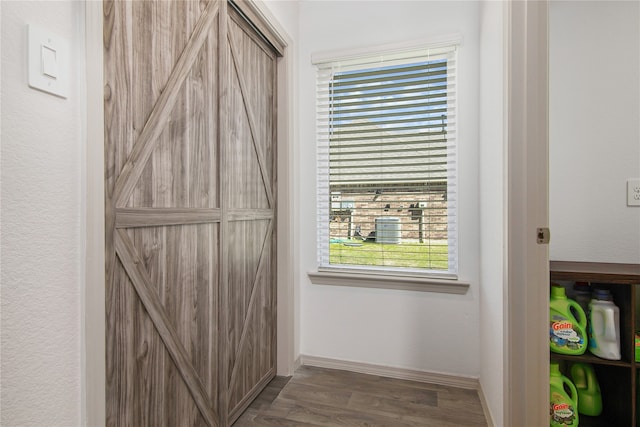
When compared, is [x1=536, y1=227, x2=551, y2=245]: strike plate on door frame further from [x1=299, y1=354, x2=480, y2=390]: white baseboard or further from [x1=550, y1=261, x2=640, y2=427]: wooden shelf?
[x1=299, y1=354, x2=480, y2=390]: white baseboard

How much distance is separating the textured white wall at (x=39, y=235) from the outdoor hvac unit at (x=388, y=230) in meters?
1.68

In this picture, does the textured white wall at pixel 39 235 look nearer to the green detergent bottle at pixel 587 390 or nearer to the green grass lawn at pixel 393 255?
the green grass lawn at pixel 393 255

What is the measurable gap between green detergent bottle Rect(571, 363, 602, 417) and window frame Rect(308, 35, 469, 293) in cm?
64

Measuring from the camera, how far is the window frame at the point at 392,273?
2.01 m

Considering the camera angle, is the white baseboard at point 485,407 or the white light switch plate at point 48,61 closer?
the white light switch plate at point 48,61

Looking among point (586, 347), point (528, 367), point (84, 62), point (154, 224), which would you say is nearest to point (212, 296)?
point (154, 224)

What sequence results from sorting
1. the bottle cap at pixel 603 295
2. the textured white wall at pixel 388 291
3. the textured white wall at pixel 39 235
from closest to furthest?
the textured white wall at pixel 39 235 < the bottle cap at pixel 603 295 < the textured white wall at pixel 388 291

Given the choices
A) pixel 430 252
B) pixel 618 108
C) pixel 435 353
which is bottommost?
pixel 435 353

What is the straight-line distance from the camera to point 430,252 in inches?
82.4

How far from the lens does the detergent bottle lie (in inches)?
58.4

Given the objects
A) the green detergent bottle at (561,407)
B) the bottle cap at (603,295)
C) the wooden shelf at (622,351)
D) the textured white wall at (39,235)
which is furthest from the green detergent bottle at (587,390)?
the textured white wall at (39,235)

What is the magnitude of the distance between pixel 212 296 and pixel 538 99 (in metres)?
1.54

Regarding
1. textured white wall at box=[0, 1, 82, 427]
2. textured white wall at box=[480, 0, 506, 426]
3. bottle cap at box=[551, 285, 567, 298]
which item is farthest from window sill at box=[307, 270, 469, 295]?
textured white wall at box=[0, 1, 82, 427]

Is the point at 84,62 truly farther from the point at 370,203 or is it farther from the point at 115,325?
the point at 370,203
